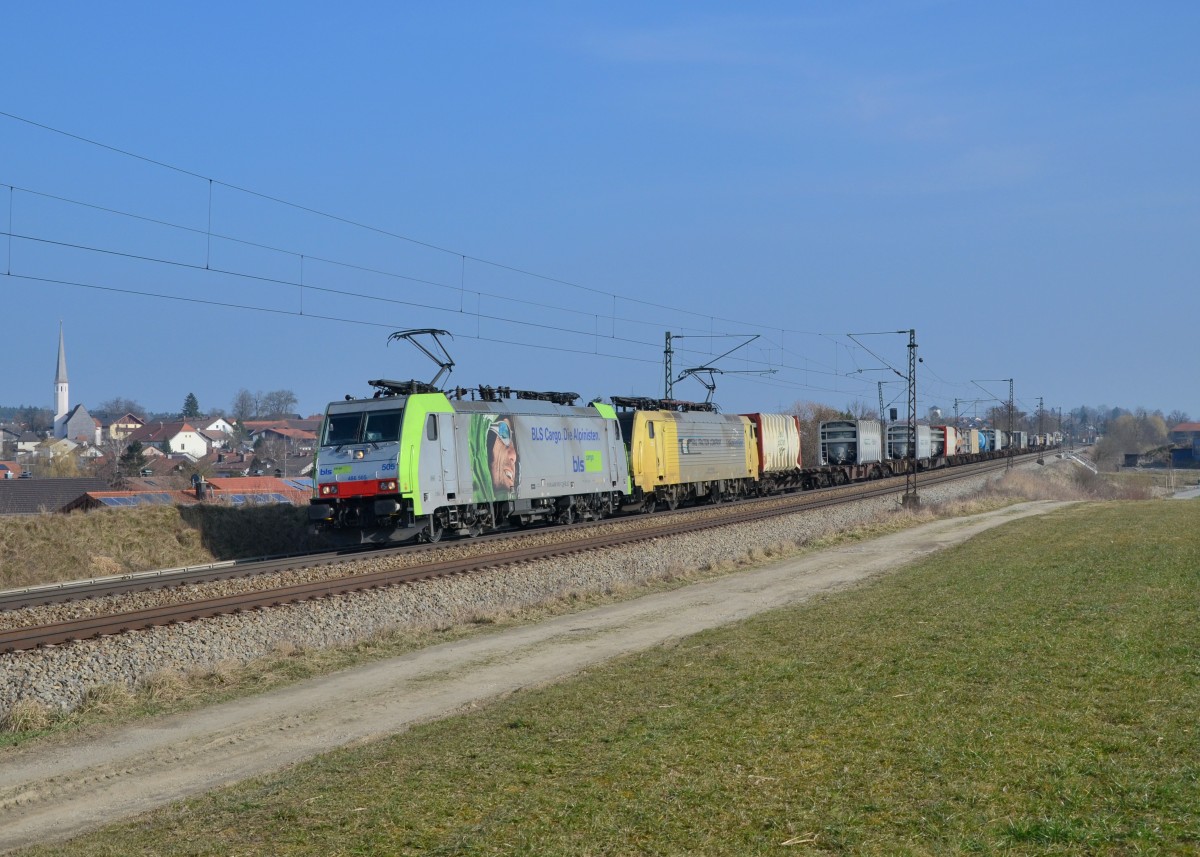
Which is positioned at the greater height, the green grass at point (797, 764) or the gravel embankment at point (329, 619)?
the green grass at point (797, 764)

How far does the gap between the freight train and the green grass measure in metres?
14.3

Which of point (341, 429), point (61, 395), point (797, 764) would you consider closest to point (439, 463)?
point (341, 429)

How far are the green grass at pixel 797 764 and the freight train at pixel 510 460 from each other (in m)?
14.3

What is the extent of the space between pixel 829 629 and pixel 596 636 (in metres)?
3.44

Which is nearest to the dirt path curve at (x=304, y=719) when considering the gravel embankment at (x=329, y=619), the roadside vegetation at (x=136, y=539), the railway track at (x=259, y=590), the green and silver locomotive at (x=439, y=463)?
the gravel embankment at (x=329, y=619)

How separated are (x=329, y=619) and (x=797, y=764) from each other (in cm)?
1169

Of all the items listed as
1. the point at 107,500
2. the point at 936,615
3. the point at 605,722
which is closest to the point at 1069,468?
the point at 107,500

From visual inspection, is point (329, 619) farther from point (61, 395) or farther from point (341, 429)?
point (61, 395)

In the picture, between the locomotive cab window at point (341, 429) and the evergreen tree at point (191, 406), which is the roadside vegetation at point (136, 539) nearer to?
the locomotive cab window at point (341, 429)

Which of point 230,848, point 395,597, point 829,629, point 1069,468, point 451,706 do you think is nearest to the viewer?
point 230,848

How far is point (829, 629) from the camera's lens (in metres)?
13.9

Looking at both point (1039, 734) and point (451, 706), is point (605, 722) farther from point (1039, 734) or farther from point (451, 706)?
point (1039, 734)

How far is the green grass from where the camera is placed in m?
6.32

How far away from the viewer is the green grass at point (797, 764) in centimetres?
632
